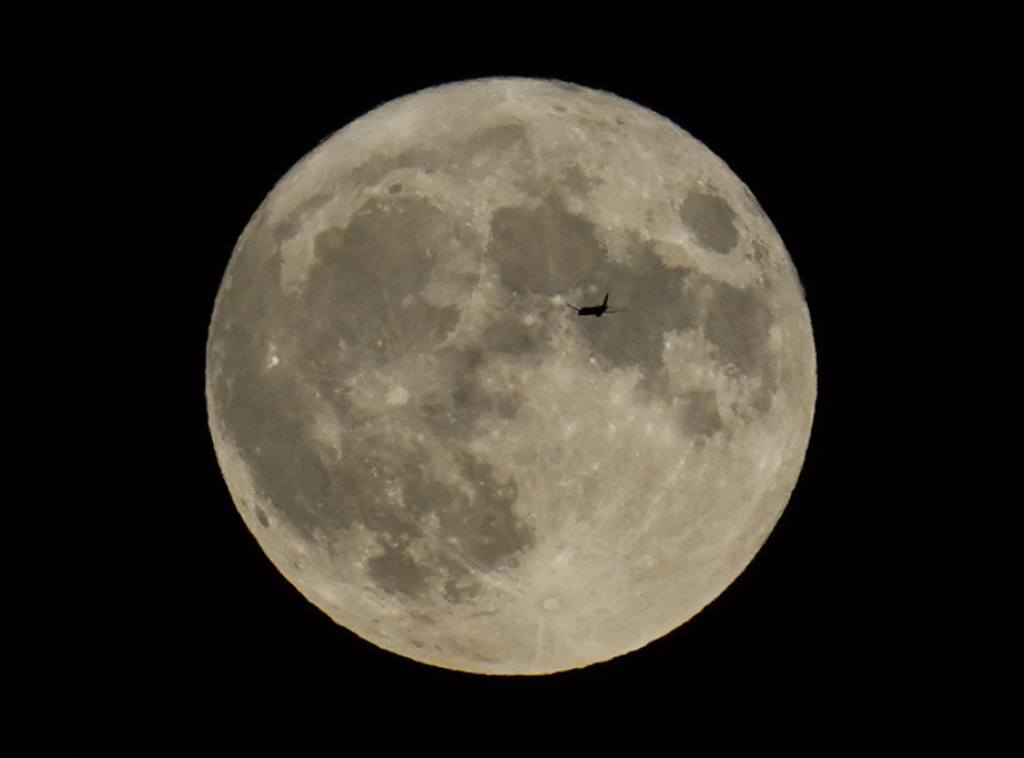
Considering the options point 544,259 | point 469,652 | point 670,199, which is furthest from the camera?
point 469,652

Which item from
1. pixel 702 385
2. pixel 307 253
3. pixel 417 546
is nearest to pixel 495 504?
pixel 417 546

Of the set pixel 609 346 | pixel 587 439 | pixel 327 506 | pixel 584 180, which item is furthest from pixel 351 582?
pixel 584 180

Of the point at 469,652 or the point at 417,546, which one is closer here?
the point at 417,546

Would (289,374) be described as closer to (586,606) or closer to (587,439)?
(587,439)

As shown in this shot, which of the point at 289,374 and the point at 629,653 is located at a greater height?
the point at 289,374

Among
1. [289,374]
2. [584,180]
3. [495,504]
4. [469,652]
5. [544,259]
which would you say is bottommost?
[469,652]

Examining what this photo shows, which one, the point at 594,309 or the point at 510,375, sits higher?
the point at 594,309

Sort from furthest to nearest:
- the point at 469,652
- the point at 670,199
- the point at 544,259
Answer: the point at 469,652 → the point at 670,199 → the point at 544,259
